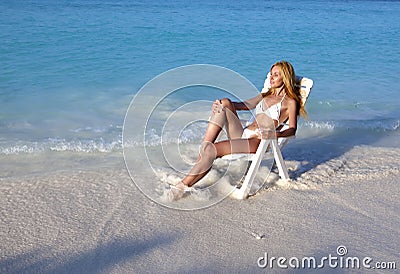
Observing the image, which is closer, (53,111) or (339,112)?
(53,111)

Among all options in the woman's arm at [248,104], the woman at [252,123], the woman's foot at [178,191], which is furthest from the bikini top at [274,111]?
the woman's foot at [178,191]

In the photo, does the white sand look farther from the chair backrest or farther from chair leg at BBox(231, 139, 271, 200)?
the chair backrest

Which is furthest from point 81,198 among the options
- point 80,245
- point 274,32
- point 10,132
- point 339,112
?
point 274,32

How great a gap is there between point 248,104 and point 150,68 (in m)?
6.38

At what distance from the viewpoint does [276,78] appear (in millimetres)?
4117

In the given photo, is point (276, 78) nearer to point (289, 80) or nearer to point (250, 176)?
point (289, 80)

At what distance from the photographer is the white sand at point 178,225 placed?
2842mm

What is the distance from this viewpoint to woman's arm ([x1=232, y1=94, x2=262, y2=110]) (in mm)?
4156

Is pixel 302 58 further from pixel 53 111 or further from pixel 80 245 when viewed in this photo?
pixel 80 245

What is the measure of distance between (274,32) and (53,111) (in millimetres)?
11939

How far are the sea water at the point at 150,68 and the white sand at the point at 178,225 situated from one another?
2.11 ft

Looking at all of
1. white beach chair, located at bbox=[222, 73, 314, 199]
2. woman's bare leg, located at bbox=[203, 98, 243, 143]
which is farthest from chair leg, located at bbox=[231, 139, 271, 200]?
woman's bare leg, located at bbox=[203, 98, 243, 143]

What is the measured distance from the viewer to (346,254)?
2.94 metres

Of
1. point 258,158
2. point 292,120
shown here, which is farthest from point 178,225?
point 292,120
